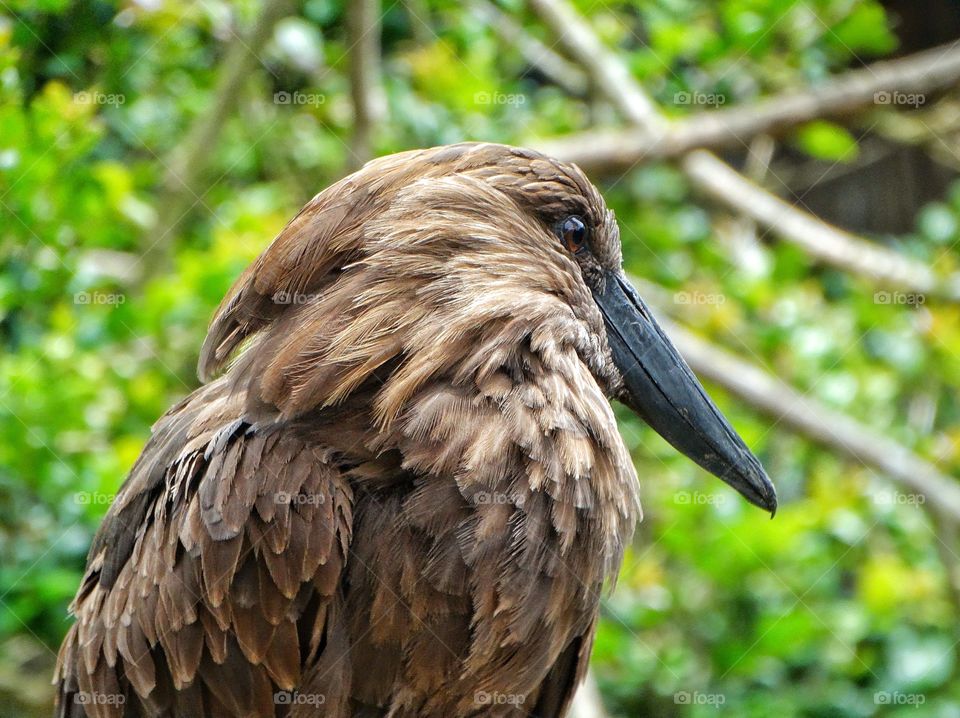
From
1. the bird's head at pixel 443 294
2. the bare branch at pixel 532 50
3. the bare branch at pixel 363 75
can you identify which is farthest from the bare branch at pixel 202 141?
the bird's head at pixel 443 294

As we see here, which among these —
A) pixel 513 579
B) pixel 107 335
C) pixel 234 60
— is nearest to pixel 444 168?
pixel 513 579

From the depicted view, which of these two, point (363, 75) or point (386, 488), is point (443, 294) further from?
point (363, 75)

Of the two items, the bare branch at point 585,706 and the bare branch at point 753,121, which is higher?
the bare branch at point 753,121

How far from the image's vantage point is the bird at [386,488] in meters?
2.10

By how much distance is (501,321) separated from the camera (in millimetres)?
2176

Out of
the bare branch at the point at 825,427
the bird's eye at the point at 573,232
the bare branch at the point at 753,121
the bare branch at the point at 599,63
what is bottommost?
the bare branch at the point at 825,427

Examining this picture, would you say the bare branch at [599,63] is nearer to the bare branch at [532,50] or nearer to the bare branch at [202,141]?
the bare branch at [532,50]

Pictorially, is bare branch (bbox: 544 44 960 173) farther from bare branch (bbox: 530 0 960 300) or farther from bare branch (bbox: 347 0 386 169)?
bare branch (bbox: 347 0 386 169)

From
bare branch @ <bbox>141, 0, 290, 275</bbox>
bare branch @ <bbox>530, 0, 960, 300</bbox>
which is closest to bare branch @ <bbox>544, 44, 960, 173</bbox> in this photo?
bare branch @ <bbox>530, 0, 960, 300</bbox>

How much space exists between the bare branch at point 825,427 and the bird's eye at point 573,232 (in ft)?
6.26

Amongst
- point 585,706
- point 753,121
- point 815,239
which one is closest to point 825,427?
point 815,239

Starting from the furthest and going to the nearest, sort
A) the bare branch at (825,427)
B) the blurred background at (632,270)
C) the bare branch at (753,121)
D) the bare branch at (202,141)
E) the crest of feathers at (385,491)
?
the bare branch at (753,121) → the bare branch at (825,427) → the bare branch at (202,141) → the blurred background at (632,270) → the crest of feathers at (385,491)

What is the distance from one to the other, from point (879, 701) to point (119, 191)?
345cm

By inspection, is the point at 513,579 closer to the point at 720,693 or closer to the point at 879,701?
the point at 720,693
